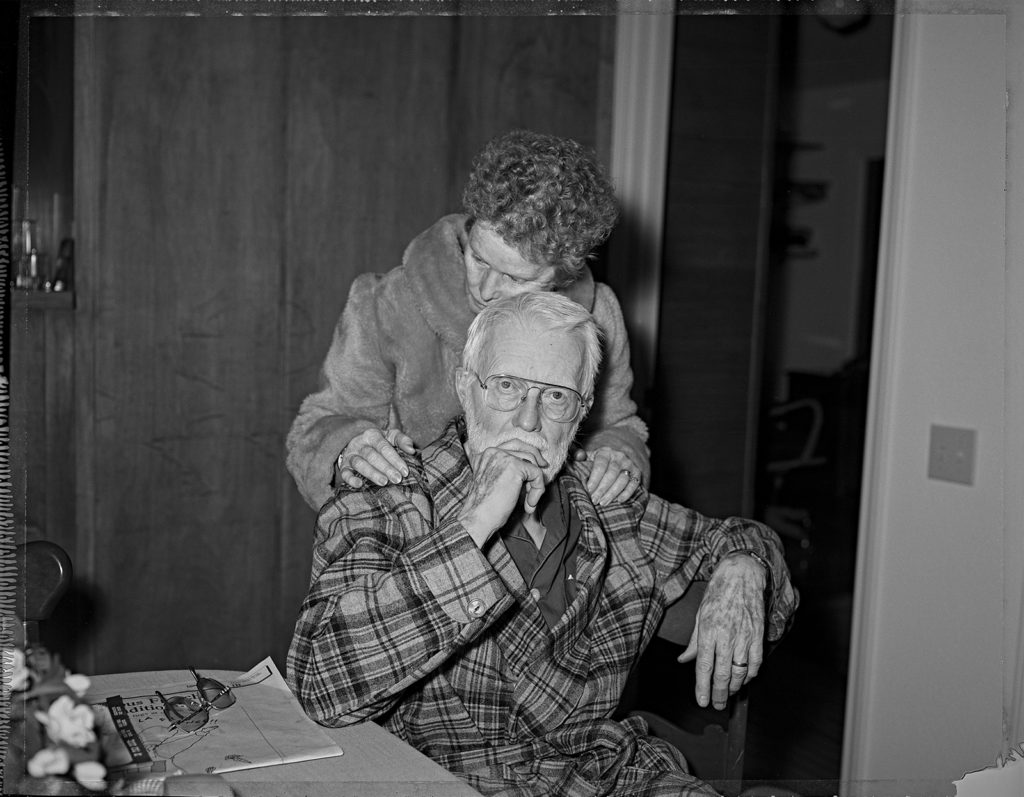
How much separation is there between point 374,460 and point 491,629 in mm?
Result: 295

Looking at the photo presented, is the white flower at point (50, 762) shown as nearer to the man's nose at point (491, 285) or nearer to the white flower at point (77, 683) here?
the white flower at point (77, 683)

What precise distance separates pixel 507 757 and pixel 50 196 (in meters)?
1.09

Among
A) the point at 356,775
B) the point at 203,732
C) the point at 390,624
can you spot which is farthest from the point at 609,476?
the point at 203,732

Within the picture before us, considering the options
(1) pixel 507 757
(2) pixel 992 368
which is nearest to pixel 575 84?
(2) pixel 992 368

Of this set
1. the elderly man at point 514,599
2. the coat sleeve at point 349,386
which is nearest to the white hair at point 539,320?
the elderly man at point 514,599

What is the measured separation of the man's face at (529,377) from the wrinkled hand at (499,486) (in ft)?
0.09

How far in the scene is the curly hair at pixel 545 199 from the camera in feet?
4.69

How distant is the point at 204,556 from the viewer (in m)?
1.77

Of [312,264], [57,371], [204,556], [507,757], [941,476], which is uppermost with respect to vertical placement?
[312,264]

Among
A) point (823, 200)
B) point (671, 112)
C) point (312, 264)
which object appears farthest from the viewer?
point (823, 200)

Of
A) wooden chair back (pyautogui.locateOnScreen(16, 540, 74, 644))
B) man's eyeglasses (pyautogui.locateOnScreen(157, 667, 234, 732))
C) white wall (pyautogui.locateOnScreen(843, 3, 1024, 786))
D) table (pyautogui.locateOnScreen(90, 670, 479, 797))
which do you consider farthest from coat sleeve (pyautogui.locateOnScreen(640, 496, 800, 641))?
wooden chair back (pyautogui.locateOnScreen(16, 540, 74, 644))

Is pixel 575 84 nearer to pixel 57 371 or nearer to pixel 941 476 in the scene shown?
pixel 941 476

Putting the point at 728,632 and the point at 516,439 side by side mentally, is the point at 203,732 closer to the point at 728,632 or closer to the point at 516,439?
the point at 516,439

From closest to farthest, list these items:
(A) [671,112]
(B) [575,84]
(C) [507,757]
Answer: (C) [507,757]
(B) [575,84]
(A) [671,112]
